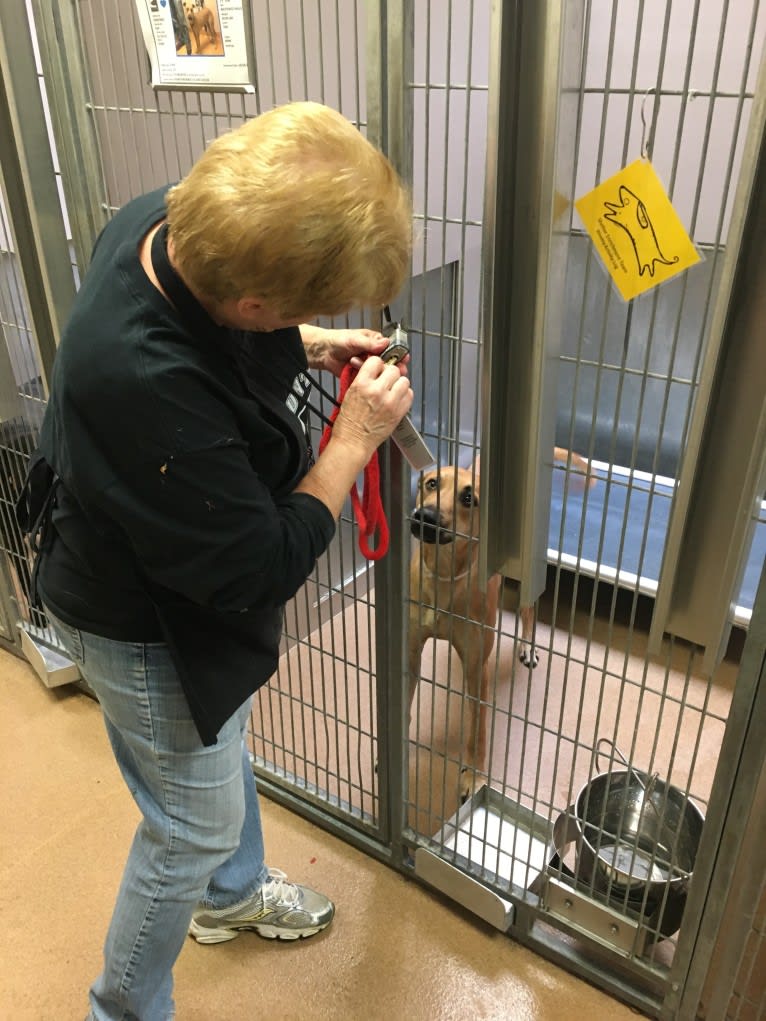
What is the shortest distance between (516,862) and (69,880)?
0.88 m

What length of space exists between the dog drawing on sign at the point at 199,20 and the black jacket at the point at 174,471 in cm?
35

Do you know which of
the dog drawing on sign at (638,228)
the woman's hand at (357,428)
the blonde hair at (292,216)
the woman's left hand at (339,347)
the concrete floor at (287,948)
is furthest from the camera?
the concrete floor at (287,948)

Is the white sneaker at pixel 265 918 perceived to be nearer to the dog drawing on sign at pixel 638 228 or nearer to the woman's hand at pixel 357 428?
the woman's hand at pixel 357 428

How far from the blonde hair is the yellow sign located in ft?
0.75

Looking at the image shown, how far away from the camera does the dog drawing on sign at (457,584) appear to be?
4.27 ft

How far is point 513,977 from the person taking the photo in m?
1.47

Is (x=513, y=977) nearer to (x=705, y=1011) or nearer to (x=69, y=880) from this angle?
(x=705, y=1011)

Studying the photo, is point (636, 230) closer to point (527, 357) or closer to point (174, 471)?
point (527, 357)

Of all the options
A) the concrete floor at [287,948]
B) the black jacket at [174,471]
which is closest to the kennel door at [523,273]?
the black jacket at [174,471]

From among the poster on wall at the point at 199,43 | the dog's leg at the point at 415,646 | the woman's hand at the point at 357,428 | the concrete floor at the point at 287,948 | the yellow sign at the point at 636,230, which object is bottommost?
the concrete floor at the point at 287,948

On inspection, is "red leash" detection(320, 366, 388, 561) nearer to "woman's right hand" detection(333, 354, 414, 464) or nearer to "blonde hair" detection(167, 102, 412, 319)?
"woman's right hand" detection(333, 354, 414, 464)

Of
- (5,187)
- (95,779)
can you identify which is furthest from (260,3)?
(95,779)

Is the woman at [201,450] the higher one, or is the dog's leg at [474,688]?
the woman at [201,450]

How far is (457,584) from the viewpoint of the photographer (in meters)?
1.73
